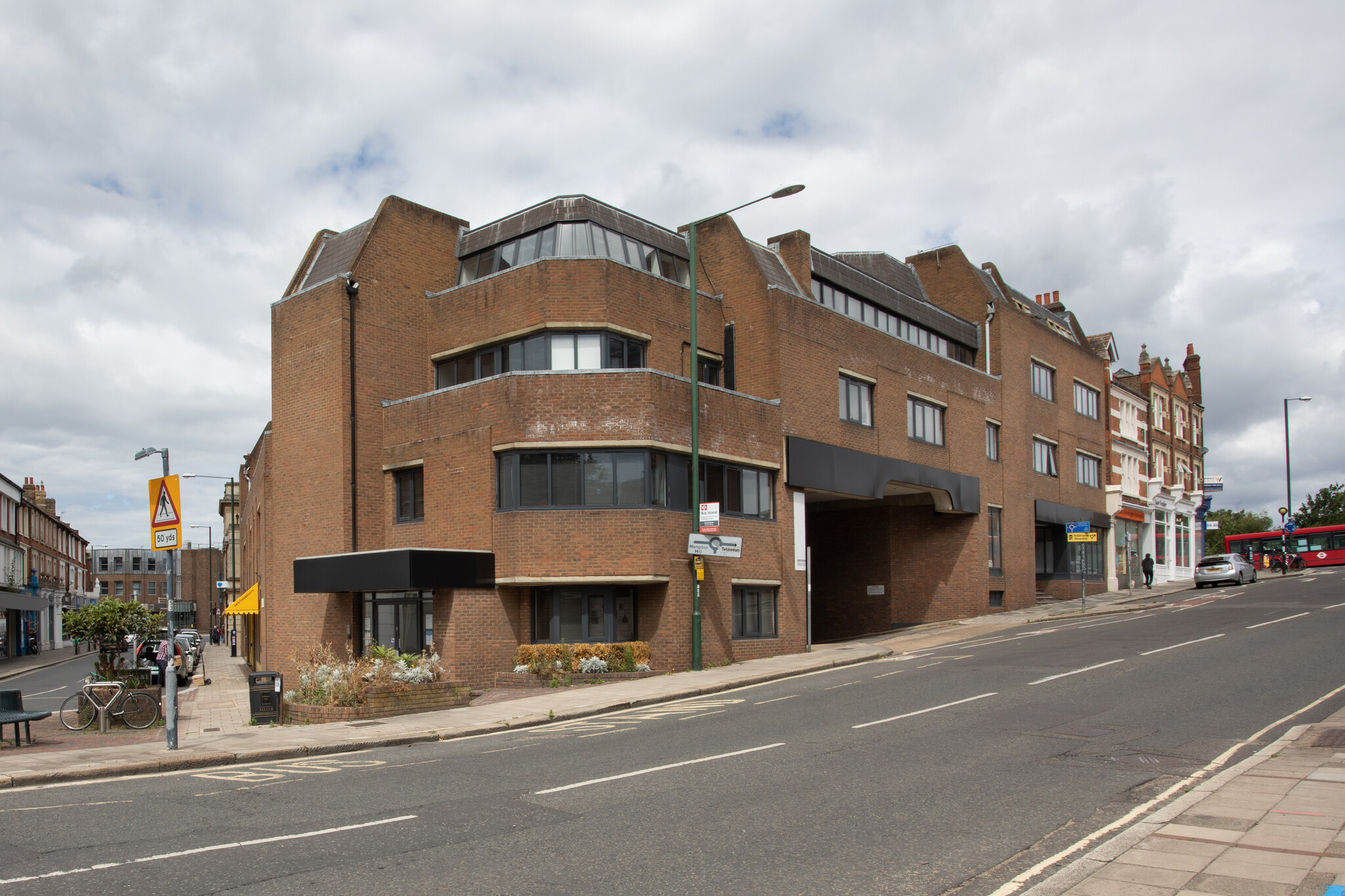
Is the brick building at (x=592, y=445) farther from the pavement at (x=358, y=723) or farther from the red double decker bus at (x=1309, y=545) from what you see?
the red double decker bus at (x=1309, y=545)

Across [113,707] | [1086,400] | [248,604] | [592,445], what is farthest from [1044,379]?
[113,707]

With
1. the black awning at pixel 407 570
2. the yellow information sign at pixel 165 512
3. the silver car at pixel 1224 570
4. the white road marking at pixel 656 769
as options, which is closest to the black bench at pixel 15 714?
the yellow information sign at pixel 165 512

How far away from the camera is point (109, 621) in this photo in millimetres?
27578

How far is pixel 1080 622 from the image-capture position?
31625 mm

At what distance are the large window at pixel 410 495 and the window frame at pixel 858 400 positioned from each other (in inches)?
491

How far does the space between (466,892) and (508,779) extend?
454 cm

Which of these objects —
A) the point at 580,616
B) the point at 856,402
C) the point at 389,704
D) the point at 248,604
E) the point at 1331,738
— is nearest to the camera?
the point at 1331,738

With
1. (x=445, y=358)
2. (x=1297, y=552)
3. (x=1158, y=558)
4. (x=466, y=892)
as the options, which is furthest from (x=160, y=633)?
(x=1297, y=552)

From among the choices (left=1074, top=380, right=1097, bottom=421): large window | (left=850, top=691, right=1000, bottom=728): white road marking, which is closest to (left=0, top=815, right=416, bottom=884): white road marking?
(left=850, top=691, right=1000, bottom=728): white road marking

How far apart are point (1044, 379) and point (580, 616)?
2865cm

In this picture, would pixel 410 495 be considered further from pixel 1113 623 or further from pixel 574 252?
pixel 1113 623

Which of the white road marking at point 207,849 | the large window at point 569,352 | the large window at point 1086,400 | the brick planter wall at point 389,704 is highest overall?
the large window at point 1086,400

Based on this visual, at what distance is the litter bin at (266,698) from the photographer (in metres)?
17.8

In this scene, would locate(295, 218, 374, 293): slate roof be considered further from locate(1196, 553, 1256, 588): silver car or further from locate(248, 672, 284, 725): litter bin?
locate(1196, 553, 1256, 588): silver car
